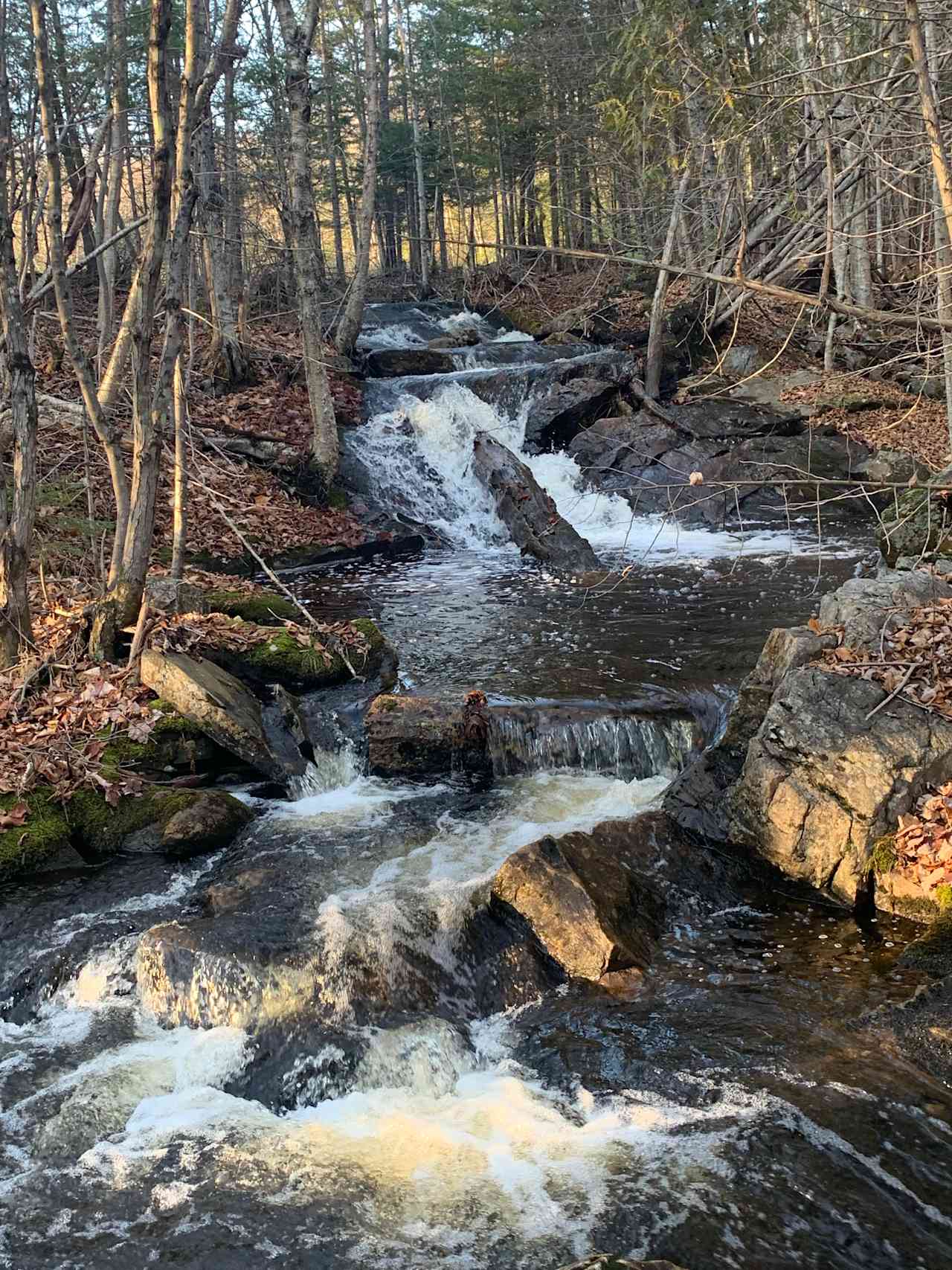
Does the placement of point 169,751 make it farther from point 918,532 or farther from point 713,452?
point 713,452

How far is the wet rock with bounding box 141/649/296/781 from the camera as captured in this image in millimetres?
7270

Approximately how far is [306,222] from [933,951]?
12.5m

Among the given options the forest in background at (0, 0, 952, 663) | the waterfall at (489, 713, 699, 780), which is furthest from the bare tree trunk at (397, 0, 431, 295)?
the waterfall at (489, 713, 699, 780)

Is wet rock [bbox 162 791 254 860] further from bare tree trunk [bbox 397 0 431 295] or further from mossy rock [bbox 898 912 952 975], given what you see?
bare tree trunk [bbox 397 0 431 295]

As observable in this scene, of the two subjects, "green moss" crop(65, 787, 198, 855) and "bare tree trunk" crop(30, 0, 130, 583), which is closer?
"green moss" crop(65, 787, 198, 855)

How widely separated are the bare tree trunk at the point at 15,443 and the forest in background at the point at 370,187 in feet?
0.07

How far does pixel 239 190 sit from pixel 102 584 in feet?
43.5

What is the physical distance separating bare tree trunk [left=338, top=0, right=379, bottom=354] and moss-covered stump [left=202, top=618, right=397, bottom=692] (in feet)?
37.9

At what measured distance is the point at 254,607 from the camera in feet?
32.4

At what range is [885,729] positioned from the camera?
5996 millimetres

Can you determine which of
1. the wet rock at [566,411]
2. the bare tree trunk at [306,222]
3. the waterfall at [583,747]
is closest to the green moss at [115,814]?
the waterfall at [583,747]

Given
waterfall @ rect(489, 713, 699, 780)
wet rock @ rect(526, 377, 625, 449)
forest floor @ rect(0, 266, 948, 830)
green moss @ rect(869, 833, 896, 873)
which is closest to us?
green moss @ rect(869, 833, 896, 873)

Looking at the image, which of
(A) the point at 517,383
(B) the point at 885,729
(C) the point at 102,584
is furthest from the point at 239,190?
(B) the point at 885,729

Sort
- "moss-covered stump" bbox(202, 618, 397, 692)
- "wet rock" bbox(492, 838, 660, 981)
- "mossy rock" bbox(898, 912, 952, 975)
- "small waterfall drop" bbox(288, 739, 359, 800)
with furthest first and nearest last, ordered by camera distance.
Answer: "moss-covered stump" bbox(202, 618, 397, 692), "small waterfall drop" bbox(288, 739, 359, 800), "wet rock" bbox(492, 838, 660, 981), "mossy rock" bbox(898, 912, 952, 975)
